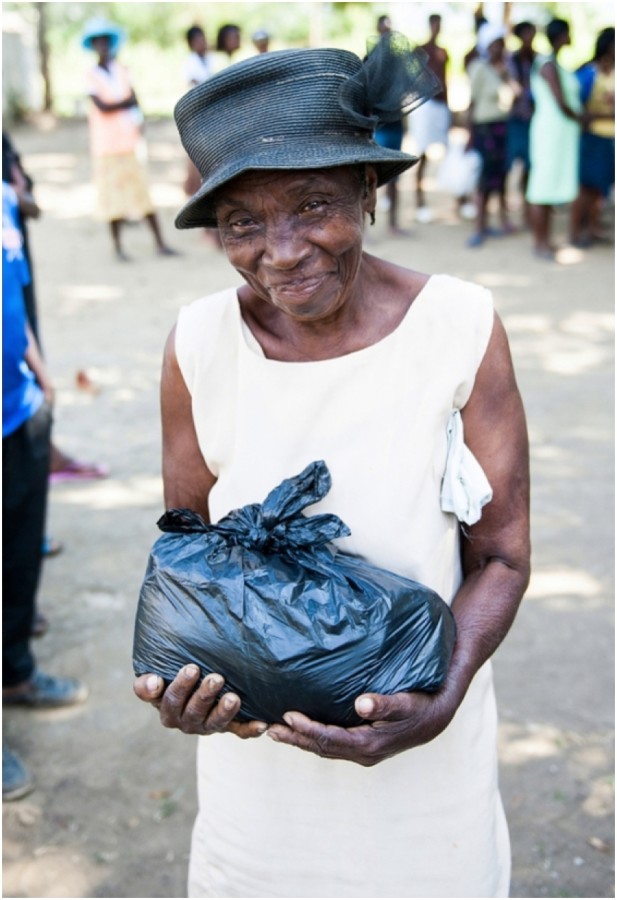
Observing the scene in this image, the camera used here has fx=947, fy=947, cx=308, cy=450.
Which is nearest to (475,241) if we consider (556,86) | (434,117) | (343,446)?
(434,117)

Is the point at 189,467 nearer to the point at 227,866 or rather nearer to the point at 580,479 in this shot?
the point at 227,866

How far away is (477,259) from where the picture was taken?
28.2ft

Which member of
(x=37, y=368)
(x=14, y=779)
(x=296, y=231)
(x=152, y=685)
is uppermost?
(x=296, y=231)

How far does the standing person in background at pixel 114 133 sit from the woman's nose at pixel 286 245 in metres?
7.48

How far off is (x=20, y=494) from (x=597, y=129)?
270 inches

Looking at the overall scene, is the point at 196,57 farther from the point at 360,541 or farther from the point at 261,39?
the point at 360,541

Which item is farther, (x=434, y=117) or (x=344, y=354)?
(x=434, y=117)

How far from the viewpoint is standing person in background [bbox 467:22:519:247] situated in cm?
860

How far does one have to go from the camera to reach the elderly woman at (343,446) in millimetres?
1344

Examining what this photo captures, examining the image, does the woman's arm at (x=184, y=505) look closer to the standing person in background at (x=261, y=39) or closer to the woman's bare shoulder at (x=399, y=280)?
the woman's bare shoulder at (x=399, y=280)

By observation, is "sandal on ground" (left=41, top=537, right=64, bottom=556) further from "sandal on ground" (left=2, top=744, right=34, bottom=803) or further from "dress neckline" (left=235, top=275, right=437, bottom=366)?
"dress neckline" (left=235, top=275, right=437, bottom=366)

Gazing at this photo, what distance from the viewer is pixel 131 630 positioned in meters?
3.58

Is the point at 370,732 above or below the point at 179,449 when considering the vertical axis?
below

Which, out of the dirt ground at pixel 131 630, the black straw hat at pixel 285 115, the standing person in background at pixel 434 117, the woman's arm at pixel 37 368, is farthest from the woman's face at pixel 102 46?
the black straw hat at pixel 285 115
